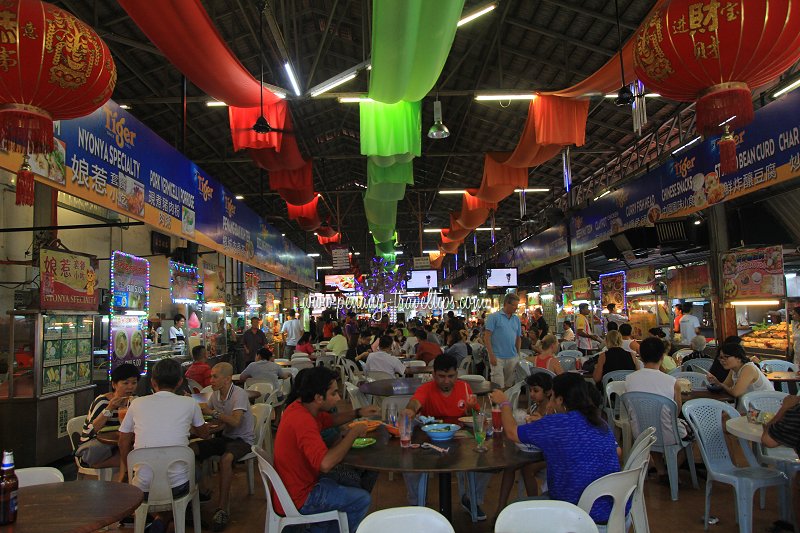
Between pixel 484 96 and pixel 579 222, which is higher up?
pixel 484 96

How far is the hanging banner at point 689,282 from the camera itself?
27.0 feet

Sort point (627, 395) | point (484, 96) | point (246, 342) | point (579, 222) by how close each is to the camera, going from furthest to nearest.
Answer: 1. point (579, 222)
2. point (246, 342)
3. point (484, 96)
4. point (627, 395)

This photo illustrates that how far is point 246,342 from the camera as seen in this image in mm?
10898

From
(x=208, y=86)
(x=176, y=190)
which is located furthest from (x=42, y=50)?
(x=176, y=190)

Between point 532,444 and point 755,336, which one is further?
point 755,336

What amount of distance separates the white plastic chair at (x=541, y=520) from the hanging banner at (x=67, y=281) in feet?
17.3

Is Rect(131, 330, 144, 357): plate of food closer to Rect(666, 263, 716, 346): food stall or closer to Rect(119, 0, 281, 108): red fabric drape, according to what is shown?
Rect(119, 0, 281, 108): red fabric drape

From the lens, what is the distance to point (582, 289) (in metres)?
12.6

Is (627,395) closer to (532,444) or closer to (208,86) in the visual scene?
(532,444)

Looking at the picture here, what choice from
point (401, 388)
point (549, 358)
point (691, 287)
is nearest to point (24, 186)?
point (401, 388)

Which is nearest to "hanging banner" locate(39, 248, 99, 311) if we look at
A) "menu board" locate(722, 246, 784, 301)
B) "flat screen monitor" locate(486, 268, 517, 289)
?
"menu board" locate(722, 246, 784, 301)

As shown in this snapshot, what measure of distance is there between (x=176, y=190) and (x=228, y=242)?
7.27 feet

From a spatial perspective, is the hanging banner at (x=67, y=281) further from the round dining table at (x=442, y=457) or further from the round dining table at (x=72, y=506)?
the round dining table at (x=442, y=457)

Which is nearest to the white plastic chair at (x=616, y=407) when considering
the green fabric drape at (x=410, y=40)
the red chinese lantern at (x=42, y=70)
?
the green fabric drape at (x=410, y=40)
